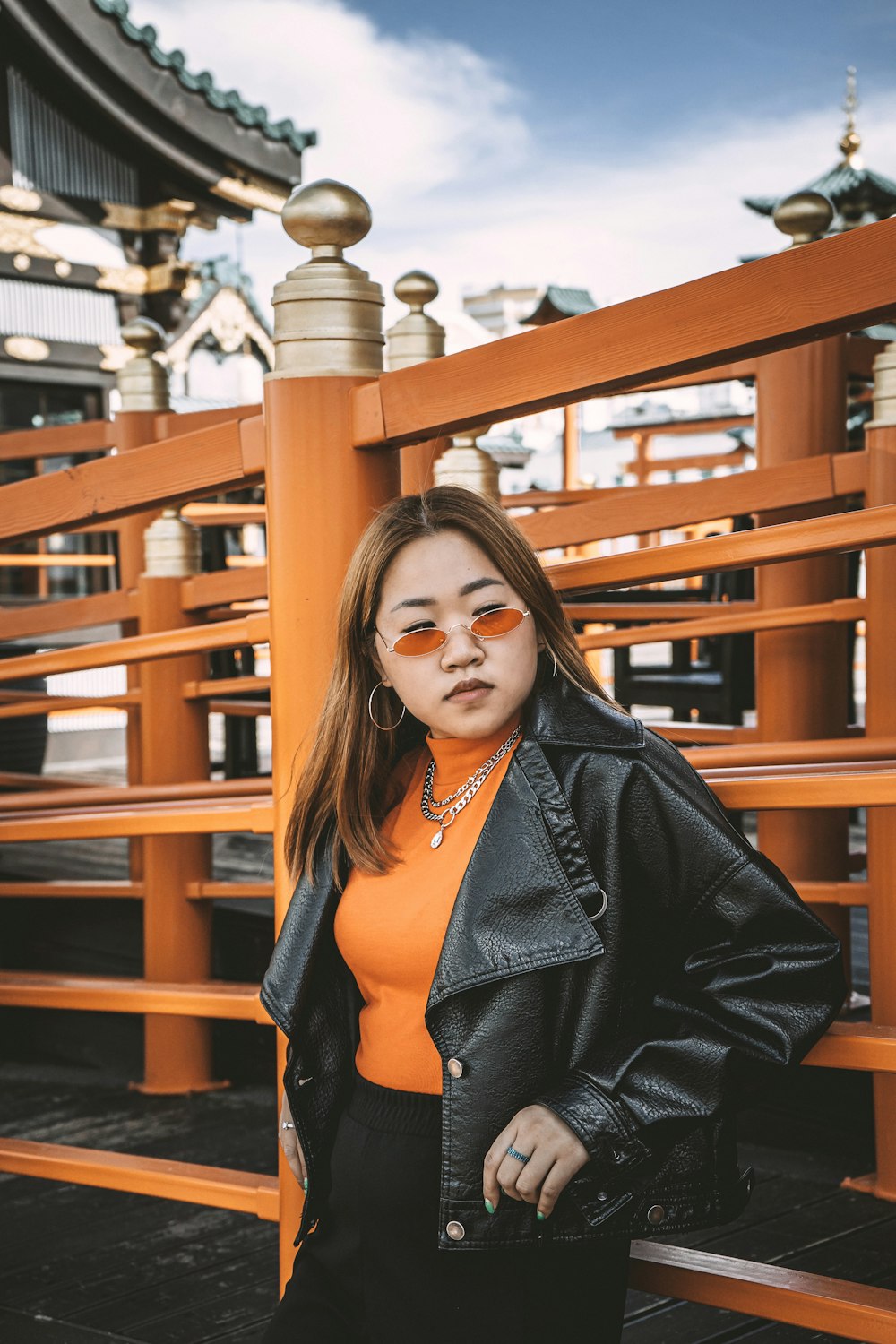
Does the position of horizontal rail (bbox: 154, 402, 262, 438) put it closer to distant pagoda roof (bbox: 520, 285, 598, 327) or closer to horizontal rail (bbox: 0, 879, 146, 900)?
horizontal rail (bbox: 0, 879, 146, 900)

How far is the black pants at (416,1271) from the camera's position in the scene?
49.9 inches

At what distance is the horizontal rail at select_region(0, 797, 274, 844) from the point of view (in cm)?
177

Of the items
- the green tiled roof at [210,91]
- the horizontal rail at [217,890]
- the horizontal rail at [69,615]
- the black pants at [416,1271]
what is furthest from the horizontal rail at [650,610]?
the green tiled roof at [210,91]

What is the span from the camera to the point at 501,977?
3.91 ft

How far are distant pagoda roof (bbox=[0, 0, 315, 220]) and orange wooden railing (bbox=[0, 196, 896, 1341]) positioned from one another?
14.6 ft

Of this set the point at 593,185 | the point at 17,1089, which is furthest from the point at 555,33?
the point at 17,1089

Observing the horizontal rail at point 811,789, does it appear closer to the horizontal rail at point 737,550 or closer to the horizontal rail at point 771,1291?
the horizontal rail at point 737,550

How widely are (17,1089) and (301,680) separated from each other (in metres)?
2.32

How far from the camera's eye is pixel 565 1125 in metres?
1.16

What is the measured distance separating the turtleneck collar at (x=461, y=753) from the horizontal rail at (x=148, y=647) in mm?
379

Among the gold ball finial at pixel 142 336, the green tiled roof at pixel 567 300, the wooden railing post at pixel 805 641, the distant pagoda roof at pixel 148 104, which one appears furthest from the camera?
the green tiled roof at pixel 567 300

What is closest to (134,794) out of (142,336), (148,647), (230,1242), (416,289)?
(148,647)

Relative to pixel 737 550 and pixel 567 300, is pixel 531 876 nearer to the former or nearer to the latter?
pixel 737 550

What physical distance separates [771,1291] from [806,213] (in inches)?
71.2
